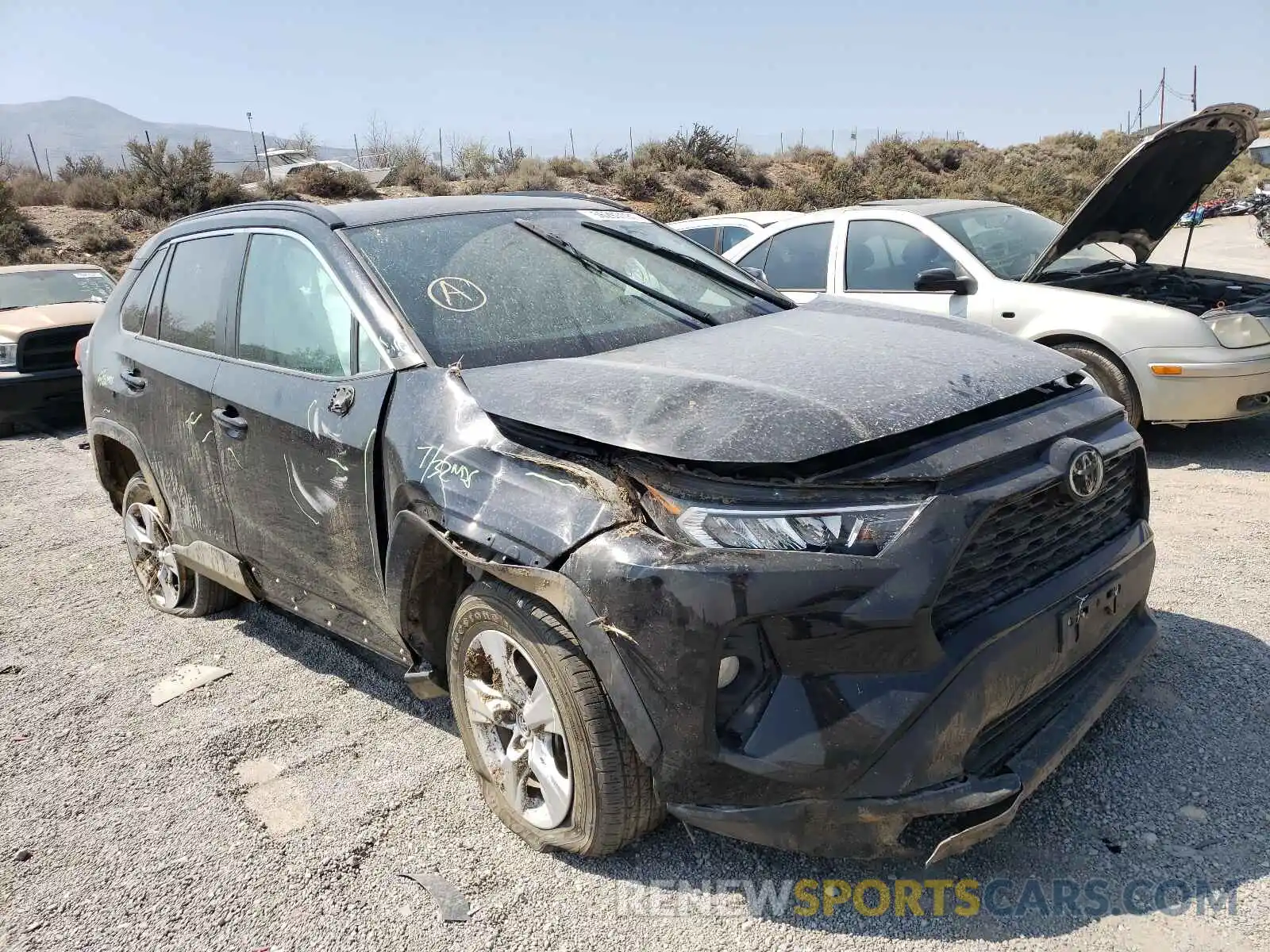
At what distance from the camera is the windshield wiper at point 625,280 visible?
11.5 ft

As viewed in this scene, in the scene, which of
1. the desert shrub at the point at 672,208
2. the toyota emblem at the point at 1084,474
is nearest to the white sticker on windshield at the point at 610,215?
the toyota emblem at the point at 1084,474

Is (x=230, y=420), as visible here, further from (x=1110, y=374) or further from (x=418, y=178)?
(x=418, y=178)

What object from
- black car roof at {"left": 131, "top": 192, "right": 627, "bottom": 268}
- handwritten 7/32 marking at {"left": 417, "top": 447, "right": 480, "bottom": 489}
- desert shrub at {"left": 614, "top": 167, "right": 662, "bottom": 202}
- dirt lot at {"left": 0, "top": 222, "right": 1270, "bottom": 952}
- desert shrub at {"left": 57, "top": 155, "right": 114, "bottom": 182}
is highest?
desert shrub at {"left": 57, "top": 155, "right": 114, "bottom": 182}

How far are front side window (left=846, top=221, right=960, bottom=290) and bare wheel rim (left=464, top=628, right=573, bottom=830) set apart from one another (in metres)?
4.86

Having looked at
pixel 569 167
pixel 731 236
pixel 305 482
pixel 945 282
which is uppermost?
pixel 569 167

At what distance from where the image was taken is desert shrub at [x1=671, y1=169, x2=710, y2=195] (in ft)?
93.2

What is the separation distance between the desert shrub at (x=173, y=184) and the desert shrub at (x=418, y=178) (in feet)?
19.0

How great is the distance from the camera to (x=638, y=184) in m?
27.3

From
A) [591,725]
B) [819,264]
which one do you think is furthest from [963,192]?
[591,725]

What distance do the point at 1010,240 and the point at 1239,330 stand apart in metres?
1.66

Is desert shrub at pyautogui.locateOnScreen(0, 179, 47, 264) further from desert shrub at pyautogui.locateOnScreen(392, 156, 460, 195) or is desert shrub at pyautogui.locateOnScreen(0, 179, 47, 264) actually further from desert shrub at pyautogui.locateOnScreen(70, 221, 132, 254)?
desert shrub at pyautogui.locateOnScreen(392, 156, 460, 195)

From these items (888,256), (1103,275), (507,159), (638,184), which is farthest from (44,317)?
(507,159)

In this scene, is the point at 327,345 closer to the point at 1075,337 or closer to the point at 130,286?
the point at 130,286

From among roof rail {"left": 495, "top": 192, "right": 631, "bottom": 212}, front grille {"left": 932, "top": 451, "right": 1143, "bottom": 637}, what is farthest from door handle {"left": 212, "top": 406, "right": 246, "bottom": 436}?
front grille {"left": 932, "top": 451, "right": 1143, "bottom": 637}
